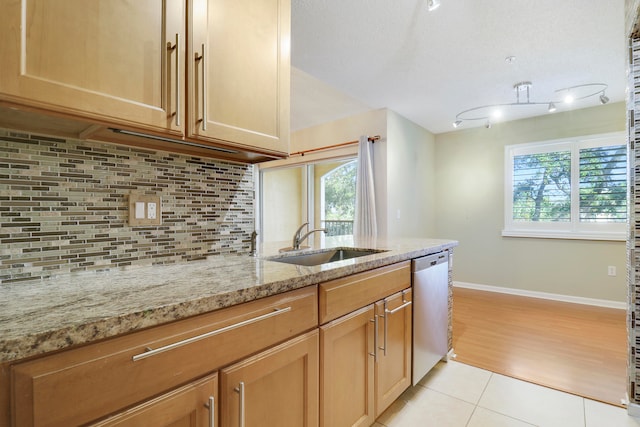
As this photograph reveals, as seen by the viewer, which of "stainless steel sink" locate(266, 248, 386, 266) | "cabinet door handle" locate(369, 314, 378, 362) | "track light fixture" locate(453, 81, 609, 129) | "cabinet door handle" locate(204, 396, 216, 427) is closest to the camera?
"cabinet door handle" locate(204, 396, 216, 427)

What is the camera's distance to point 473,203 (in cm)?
454

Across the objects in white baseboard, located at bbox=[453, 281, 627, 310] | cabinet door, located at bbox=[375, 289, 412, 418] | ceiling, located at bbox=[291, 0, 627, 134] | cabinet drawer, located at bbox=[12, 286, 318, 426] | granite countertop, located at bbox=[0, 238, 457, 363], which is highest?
ceiling, located at bbox=[291, 0, 627, 134]

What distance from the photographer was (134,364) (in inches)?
27.3

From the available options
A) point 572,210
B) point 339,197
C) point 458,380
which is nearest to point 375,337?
point 458,380

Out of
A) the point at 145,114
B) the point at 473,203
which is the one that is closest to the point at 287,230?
the point at 473,203

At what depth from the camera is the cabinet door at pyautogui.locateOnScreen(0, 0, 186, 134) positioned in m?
0.74

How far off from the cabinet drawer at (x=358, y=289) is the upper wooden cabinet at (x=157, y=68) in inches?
25.9

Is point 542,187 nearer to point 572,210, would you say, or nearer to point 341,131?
point 572,210

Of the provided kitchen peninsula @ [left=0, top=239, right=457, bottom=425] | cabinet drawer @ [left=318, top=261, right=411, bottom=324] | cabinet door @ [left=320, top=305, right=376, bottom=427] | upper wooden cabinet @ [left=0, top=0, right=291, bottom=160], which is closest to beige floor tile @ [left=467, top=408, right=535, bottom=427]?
cabinet door @ [left=320, top=305, right=376, bottom=427]

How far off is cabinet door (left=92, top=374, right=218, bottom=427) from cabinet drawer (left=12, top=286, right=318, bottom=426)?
2 cm

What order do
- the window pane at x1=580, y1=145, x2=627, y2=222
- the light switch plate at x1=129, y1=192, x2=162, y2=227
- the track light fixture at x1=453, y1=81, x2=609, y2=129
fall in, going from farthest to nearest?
1. the window pane at x1=580, y1=145, x2=627, y2=222
2. the track light fixture at x1=453, y1=81, x2=609, y2=129
3. the light switch plate at x1=129, y1=192, x2=162, y2=227

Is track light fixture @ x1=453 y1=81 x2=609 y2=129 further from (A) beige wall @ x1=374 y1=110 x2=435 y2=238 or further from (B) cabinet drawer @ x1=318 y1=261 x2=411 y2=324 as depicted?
(B) cabinet drawer @ x1=318 y1=261 x2=411 y2=324

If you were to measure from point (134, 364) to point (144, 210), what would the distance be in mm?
709

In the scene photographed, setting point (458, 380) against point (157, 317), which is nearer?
point (157, 317)
